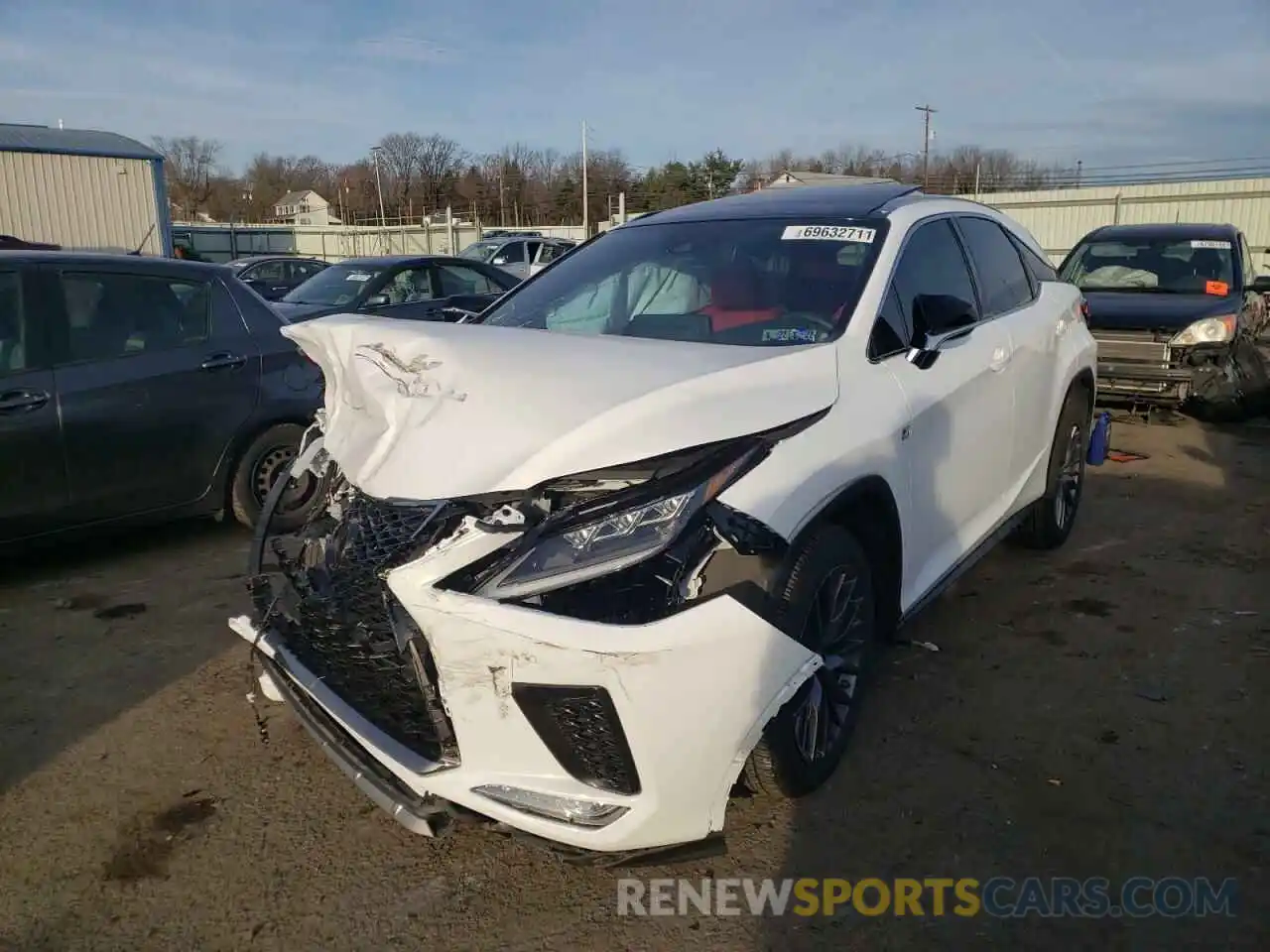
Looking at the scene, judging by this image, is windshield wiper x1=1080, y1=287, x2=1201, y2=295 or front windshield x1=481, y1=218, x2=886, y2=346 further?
windshield wiper x1=1080, y1=287, x2=1201, y2=295

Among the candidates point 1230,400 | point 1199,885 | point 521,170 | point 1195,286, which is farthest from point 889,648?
point 521,170

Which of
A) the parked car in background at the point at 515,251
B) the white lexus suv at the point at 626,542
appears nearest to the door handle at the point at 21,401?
the white lexus suv at the point at 626,542

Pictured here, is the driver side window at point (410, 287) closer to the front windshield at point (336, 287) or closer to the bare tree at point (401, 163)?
the front windshield at point (336, 287)

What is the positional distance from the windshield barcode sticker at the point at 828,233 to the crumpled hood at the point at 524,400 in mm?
710

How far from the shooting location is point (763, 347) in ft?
10.0

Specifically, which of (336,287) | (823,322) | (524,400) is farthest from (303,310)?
(524,400)

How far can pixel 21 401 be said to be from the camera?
455 cm

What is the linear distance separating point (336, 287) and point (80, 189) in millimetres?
19736

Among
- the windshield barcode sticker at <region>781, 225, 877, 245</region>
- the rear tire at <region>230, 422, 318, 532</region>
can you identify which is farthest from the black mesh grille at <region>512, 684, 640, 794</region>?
the rear tire at <region>230, 422, 318, 532</region>

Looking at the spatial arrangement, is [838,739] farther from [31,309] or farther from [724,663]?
[31,309]

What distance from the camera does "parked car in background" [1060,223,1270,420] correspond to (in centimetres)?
827

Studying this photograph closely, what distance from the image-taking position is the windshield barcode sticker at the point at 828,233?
3.54 m

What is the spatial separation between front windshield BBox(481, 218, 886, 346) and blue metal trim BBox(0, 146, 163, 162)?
26.3 meters
